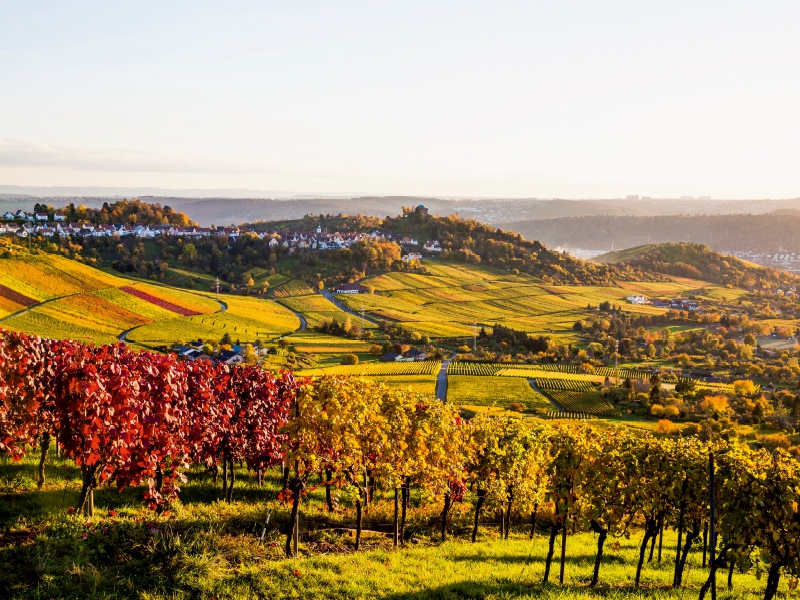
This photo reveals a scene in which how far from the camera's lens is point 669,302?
578 ft

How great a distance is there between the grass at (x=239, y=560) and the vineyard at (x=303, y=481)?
0.06m

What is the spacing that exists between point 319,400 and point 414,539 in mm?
7449

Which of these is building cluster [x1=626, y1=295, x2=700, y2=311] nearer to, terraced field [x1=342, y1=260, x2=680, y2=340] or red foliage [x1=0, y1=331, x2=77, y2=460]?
terraced field [x1=342, y1=260, x2=680, y2=340]

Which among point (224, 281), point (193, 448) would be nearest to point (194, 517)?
point (193, 448)

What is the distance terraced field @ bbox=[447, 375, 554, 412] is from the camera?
2769 inches

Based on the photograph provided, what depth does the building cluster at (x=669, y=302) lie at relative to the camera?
550 ft

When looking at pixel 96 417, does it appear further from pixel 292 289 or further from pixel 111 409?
pixel 292 289

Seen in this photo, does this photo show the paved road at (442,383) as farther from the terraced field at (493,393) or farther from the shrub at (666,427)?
the shrub at (666,427)

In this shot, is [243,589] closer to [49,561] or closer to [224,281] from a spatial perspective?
[49,561]

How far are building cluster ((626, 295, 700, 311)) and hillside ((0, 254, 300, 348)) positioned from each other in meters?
108

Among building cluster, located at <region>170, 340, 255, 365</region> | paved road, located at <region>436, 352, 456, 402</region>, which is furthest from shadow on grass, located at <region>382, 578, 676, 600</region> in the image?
building cluster, located at <region>170, 340, 255, 365</region>

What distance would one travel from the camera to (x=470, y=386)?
79.1 metres

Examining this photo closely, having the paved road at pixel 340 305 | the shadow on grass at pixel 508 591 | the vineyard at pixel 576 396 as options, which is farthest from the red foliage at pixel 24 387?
the paved road at pixel 340 305

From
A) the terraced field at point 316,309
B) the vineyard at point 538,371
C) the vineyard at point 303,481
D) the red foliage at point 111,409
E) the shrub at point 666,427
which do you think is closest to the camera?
the vineyard at point 303,481
